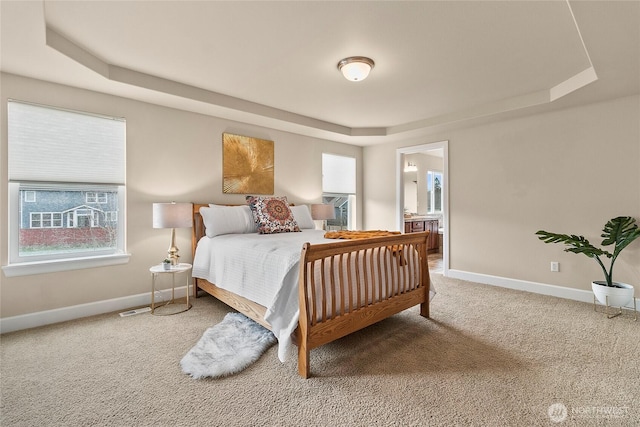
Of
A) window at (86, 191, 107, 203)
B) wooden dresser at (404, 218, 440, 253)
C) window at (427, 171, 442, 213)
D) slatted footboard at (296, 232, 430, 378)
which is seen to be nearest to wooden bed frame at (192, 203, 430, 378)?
slatted footboard at (296, 232, 430, 378)

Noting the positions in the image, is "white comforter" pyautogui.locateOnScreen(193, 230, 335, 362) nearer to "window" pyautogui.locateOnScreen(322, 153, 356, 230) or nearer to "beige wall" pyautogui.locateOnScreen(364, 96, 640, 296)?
"window" pyautogui.locateOnScreen(322, 153, 356, 230)

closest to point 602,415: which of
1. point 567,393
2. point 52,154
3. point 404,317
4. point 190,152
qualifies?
point 567,393

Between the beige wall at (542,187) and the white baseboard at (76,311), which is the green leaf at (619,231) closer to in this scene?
the beige wall at (542,187)

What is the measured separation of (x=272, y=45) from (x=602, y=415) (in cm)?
306

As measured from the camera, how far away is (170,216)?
10.1 feet

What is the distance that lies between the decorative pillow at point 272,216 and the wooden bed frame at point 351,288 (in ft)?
2.84

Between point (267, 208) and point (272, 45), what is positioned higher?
point (272, 45)

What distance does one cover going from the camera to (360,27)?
2.17 m

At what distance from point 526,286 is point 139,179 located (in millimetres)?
4678

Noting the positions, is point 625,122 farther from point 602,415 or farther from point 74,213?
point 74,213

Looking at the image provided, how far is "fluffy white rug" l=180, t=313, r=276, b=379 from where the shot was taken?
199cm

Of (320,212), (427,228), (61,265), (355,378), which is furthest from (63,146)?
(427,228)

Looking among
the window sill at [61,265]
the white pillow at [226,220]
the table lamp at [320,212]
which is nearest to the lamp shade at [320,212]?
the table lamp at [320,212]

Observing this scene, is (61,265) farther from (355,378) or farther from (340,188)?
(340,188)
